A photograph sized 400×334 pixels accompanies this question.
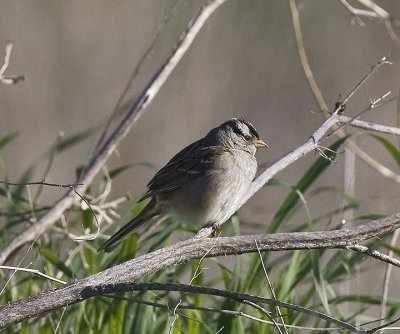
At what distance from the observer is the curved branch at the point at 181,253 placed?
96.7 inches

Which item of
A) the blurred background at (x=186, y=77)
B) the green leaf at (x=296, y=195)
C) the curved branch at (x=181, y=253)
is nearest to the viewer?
the curved branch at (x=181, y=253)

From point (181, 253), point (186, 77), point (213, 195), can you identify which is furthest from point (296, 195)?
point (186, 77)

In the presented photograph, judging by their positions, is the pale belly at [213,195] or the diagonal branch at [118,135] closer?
the diagonal branch at [118,135]

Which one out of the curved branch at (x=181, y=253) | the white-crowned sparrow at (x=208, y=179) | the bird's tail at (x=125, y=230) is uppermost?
the curved branch at (x=181, y=253)

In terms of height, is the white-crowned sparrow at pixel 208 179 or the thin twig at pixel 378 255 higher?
the thin twig at pixel 378 255

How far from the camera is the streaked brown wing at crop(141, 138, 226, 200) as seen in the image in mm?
4598

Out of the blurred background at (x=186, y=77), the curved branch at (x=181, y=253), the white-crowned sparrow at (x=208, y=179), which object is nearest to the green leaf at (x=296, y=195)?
the white-crowned sparrow at (x=208, y=179)

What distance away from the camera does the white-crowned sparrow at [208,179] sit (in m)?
4.32

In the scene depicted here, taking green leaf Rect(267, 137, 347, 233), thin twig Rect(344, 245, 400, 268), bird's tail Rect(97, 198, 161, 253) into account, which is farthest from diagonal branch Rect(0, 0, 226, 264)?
thin twig Rect(344, 245, 400, 268)

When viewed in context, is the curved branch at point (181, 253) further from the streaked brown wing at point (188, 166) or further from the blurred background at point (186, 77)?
the blurred background at point (186, 77)

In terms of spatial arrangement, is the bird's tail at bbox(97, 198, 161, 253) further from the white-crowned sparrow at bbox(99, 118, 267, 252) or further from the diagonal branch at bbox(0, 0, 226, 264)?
the diagonal branch at bbox(0, 0, 226, 264)

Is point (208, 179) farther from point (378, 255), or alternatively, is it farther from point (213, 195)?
point (378, 255)

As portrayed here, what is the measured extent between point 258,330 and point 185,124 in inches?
168

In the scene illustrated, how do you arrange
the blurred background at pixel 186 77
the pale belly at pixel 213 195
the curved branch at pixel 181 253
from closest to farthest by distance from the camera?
the curved branch at pixel 181 253
the pale belly at pixel 213 195
the blurred background at pixel 186 77
